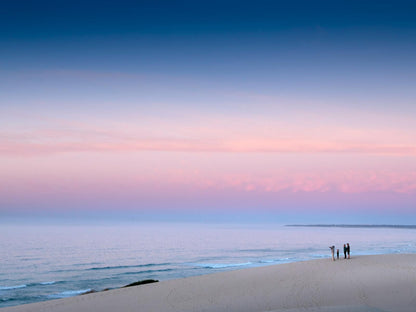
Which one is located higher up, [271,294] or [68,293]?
[271,294]

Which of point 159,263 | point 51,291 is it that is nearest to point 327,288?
point 51,291

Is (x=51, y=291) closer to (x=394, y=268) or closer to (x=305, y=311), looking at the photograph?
(x=305, y=311)

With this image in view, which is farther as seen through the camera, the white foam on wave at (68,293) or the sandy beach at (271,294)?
the white foam on wave at (68,293)

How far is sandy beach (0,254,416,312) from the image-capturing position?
60.3 ft

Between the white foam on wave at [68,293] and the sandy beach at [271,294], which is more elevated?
the sandy beach at [271,294]

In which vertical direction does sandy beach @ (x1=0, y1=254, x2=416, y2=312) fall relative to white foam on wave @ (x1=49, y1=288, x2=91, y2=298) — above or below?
above

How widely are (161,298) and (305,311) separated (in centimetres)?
828

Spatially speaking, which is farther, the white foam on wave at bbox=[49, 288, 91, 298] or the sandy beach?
the white foam on wave at bbox=[49, 288, 91, 298]

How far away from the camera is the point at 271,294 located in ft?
69.2

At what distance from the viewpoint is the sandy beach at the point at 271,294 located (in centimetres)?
1839

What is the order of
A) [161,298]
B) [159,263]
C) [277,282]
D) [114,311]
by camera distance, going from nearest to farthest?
[114,311] → [161,298] → [277,282] → [159,263]

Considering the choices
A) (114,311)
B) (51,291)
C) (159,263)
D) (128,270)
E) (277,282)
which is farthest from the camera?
(159,263)

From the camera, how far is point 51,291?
3009cm

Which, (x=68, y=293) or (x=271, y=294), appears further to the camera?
(x=68, y=293)
